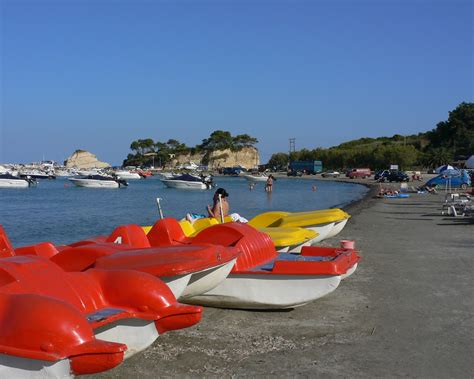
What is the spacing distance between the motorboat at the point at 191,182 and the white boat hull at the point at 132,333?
61172mm

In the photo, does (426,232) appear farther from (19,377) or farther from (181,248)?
(19,377)

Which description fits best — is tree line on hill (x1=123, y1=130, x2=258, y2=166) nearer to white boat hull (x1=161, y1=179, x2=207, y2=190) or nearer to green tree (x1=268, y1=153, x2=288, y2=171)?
green tree (x1=268, y1=153, x2=288, y2=171)

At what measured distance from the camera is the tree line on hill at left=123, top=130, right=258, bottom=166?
604 ft

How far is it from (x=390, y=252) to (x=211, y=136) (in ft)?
569

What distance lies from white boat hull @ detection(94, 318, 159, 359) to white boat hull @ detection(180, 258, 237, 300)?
4.41 ft

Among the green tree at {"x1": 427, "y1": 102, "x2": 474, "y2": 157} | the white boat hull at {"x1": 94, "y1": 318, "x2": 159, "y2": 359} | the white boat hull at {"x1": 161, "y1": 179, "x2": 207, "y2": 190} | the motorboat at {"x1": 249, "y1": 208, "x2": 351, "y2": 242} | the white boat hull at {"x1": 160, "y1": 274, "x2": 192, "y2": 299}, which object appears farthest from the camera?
the green tree at {"x1": 427, "y1": 102, "x2": 474, "y2": 157}

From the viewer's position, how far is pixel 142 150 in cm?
19525

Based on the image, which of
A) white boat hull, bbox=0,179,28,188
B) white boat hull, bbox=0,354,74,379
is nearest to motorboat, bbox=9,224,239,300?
white boat hull, bbox=0,354,74,379

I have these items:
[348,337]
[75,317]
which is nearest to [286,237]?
[348,337]

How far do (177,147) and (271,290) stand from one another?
18506cm

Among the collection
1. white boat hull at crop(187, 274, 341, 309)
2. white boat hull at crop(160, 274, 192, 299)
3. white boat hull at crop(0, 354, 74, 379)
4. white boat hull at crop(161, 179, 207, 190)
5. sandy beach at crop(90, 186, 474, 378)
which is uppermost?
white boat hull at crop(160, 274, 192, 299)

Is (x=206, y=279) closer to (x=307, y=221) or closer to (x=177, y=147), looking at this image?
(x=307, y=221)

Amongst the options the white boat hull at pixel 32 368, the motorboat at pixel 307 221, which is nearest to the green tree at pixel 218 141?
the motorboat at pixel 307 221

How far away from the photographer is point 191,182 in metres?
67.7
